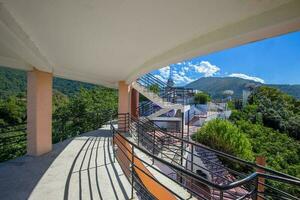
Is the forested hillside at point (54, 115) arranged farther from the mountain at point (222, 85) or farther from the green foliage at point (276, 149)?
the mountain at point (222, 85)

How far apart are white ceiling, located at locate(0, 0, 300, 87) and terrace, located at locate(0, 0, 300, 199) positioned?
10 mm

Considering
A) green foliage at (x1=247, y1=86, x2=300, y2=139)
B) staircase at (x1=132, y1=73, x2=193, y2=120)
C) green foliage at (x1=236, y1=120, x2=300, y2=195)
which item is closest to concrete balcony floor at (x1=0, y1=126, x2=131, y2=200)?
staircase at (x1=132, y1=73, x2=193, y2=120)

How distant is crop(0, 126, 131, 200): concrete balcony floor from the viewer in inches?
128

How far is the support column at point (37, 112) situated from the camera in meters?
5.44

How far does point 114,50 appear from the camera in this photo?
13.3 feet

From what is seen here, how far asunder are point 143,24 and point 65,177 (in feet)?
10.0

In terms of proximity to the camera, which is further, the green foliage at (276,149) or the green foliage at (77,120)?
the green foliage at (276,149)

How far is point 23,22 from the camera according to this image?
270cm

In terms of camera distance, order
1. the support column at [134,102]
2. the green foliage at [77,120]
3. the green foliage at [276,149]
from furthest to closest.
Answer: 1. the green foliage at [276,149]
2. the support column at [134,102]
3. the green foliage at [77,120]

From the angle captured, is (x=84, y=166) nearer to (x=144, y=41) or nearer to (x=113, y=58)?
(x=113, y=58)

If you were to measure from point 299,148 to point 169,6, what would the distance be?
20.0m

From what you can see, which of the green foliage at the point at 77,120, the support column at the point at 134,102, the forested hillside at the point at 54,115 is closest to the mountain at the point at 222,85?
the forested hillside at the point at 54,115

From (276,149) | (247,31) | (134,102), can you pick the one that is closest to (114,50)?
(247,31)

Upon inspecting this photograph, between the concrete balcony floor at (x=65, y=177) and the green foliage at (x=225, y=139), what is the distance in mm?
8891
